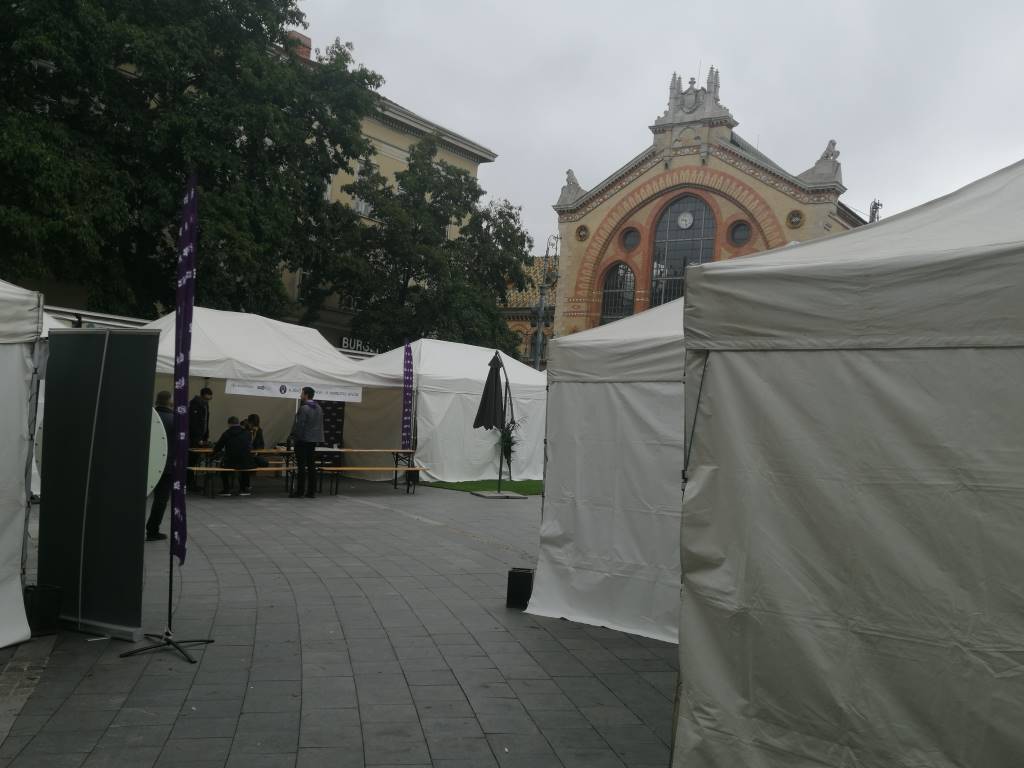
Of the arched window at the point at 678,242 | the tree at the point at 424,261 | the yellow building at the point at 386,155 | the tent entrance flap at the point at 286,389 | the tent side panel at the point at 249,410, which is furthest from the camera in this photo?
the arched window at the point at 678,242

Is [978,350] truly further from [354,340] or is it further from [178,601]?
[354,340]

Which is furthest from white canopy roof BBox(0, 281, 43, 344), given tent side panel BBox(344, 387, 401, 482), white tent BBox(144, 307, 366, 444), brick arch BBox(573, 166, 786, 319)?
brick arch BBox(573, 166, 786, 319)

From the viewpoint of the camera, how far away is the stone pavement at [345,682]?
4344 mm

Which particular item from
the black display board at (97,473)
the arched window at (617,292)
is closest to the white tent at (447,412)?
the black display board at (97,473)

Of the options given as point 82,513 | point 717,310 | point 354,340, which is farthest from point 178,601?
point 354,340

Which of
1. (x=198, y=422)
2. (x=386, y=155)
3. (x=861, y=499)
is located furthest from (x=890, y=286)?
(x=386, y=155)

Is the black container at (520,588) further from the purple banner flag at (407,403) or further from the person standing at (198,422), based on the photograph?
the purple banner flag at (407,403)

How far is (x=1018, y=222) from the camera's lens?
3529 mm

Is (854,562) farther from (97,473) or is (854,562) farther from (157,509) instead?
(157,509)

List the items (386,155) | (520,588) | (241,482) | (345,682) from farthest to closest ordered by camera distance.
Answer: (386,155) < (241,482) < (520,588) < (345,682)

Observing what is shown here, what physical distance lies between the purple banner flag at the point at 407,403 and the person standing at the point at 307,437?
8.60 ft

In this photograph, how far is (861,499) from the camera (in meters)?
3.49

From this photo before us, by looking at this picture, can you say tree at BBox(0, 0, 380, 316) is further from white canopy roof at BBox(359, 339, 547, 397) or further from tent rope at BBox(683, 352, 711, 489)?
tent rope at BBox(683, 352, 711, 489)

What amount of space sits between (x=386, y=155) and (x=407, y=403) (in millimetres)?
19511
